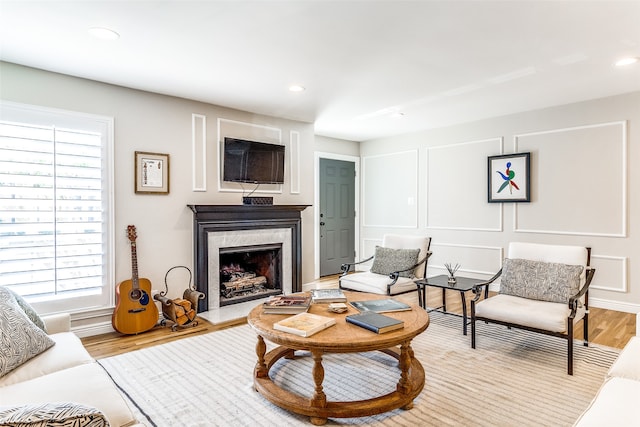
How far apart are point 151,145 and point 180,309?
1.70 metres

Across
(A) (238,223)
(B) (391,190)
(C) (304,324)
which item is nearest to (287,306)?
(C) (304,324)

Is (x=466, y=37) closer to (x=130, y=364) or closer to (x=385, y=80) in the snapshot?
(x=385, y=80)

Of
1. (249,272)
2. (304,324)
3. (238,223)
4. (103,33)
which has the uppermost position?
(103,33)

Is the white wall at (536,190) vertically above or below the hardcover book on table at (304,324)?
above

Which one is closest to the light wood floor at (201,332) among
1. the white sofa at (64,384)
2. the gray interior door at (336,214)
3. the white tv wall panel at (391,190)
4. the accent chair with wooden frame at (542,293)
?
the accent chair with wooden frame at (542,293)

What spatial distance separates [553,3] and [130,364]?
12.4 feet

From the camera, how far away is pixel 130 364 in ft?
9.06

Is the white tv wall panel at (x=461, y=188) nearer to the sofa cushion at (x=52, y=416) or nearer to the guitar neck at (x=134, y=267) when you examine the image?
the guitar neck at (x=134, y=267)

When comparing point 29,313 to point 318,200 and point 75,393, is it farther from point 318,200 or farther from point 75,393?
point 318,200

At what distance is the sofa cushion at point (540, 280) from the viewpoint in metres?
2.94

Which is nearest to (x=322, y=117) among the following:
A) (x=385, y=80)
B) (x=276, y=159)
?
(x=276, y=159)

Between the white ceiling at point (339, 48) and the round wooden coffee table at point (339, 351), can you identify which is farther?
the white ceiling at point (339, 48)

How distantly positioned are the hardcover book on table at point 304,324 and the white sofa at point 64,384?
2.80 ft

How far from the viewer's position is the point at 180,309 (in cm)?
359
